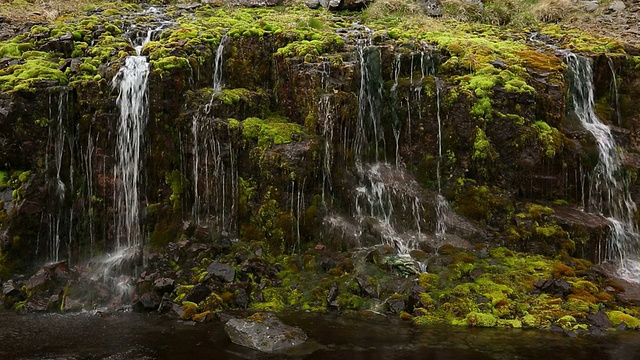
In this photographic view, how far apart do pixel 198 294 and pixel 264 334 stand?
3180 millimetres

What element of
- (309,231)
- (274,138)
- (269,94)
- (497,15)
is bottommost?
(309,231)

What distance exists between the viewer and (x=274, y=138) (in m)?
15.5

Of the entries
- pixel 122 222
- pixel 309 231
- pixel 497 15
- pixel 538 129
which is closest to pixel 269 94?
pixel 309 231

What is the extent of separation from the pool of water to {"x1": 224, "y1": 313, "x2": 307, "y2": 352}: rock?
19cm

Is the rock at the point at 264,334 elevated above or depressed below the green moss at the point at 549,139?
below

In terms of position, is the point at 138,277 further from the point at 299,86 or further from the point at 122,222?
the point at 299,86

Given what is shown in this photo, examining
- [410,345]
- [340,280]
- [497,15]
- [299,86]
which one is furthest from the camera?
[497,15]

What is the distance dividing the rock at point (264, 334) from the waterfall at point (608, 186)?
10277 mm

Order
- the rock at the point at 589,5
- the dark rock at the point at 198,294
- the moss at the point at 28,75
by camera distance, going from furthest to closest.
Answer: the rock at the point at 589,5
the moss at the point at 28,75
the dark rock at the point at 198,294

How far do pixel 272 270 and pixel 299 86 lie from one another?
6.59 metres

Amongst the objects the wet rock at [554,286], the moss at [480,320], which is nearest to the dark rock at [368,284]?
the moss at [480,320]

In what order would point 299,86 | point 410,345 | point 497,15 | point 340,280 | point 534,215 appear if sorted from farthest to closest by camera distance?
1. point 497,15
2. point 299,86
3. point 534,215
4. point 340,280
5. point 410,345

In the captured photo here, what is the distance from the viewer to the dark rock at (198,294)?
1184cm

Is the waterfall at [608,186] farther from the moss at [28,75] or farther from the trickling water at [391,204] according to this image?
the moss at [28,75]
